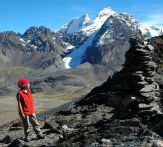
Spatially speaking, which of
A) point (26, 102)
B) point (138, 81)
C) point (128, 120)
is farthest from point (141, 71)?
point (26, 102)

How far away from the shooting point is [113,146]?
49.5 ft

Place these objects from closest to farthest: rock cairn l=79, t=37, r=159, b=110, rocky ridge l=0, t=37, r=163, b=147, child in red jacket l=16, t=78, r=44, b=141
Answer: rocky ridge l=0, t=37, r=163, b=147 < child in red jacket l=16, t=78, r=44, b=141 < rock cairn l=79, t=37, r=159, b=110

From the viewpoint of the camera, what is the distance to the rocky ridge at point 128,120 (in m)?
15.8

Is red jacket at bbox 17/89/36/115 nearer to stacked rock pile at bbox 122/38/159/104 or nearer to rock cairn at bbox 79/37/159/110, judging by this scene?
→ rock cairn at bbox 79/37/159/110

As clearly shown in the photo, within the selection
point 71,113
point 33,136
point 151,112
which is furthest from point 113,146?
point 71,113

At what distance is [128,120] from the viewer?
17469 millimetres

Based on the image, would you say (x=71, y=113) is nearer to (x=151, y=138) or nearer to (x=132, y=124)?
(x=132, y=124)

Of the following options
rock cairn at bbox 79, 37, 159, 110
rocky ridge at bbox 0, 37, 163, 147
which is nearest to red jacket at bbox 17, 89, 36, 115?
rocky ridge at bbox 0, 37, 163, 147

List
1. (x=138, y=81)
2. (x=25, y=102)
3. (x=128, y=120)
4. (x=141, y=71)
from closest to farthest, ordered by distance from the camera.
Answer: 1. (x=128, y=120)
2. (x=25, y=102)
3. (x=138, y=81)
4. (x=141, y=71)

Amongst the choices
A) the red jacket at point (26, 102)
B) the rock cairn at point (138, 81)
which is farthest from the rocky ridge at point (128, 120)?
the red jacket at point (26, 102)

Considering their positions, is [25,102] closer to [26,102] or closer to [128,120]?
→ [26,102]

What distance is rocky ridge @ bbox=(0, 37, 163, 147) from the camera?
15.8 m

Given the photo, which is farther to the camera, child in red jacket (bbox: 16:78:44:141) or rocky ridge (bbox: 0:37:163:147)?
child in red jacket (bbox: 16:78:44:141)

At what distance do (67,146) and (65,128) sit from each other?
5.66m
